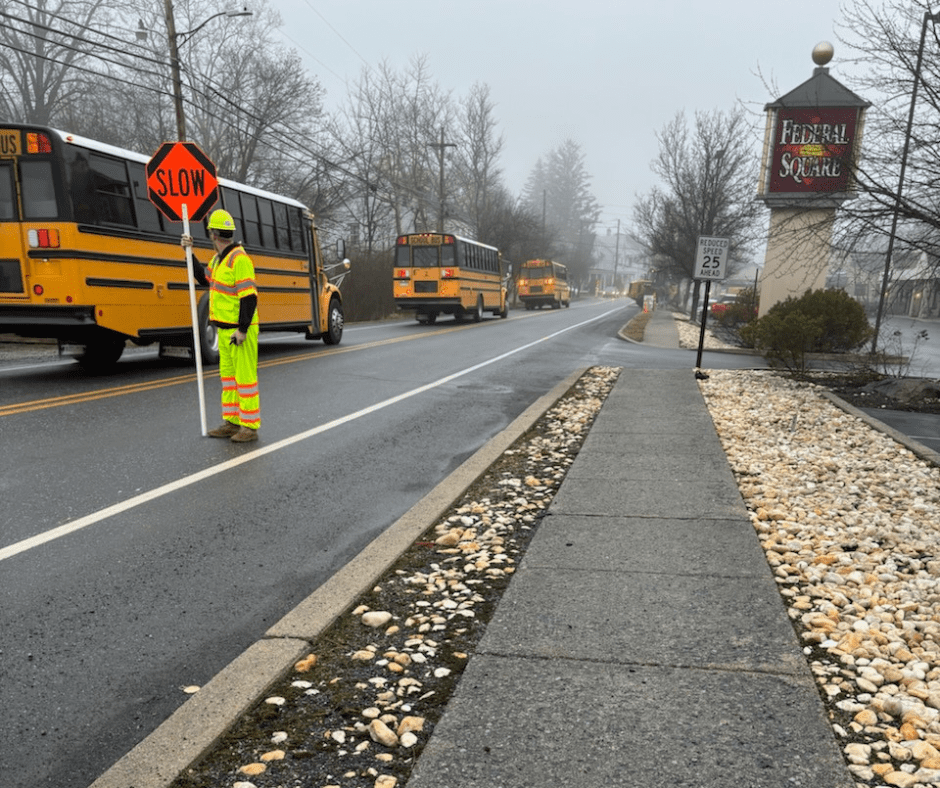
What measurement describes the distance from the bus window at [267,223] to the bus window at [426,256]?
12.6 meters

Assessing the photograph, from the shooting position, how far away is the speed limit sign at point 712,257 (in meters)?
12.0

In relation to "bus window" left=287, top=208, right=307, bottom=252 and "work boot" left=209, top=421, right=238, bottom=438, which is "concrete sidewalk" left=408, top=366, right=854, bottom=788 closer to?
"work boot" left=209, top=421, right=238, bottom=438

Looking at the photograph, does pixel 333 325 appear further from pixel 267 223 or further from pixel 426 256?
pixel 426 256

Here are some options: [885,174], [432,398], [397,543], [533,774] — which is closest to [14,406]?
[432,398]

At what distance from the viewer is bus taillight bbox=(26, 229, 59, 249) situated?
977 centimetres

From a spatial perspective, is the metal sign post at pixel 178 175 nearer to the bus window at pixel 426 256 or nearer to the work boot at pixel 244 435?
the work boot at pixel 244 435

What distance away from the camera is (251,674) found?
9.05 feet

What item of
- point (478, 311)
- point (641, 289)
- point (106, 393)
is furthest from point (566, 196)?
point (106, 393)

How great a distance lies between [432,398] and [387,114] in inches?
1556

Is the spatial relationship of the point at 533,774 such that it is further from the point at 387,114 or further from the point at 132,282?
the point at 387,114

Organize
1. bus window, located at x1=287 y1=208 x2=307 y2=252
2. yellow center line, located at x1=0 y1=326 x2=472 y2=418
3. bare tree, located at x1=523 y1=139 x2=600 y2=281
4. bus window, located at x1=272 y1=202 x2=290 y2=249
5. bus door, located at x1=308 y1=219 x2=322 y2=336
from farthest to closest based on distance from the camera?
bare tree, located at x1=523 y1=139 x2=600 y2=281
bus door, located at x1=308 y1=219 x2=322 y2=336
bus window, located at x1=287 y1=208 x2=307 y2=252
bus window, located at x1=272 y1=202 x2=290 y2=249
yellow center line, located at x1=0 y1=326 x2=472 y2=418

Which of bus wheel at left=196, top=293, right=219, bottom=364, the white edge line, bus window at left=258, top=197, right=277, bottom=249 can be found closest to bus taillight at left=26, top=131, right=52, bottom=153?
bus wheel at left=196, top=293, right=219, bottom=364

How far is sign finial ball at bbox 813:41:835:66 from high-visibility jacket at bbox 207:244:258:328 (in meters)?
20.4

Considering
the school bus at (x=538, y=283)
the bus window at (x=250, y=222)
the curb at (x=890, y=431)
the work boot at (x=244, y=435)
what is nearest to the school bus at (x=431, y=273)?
the bus window at (x=250, y=222)
